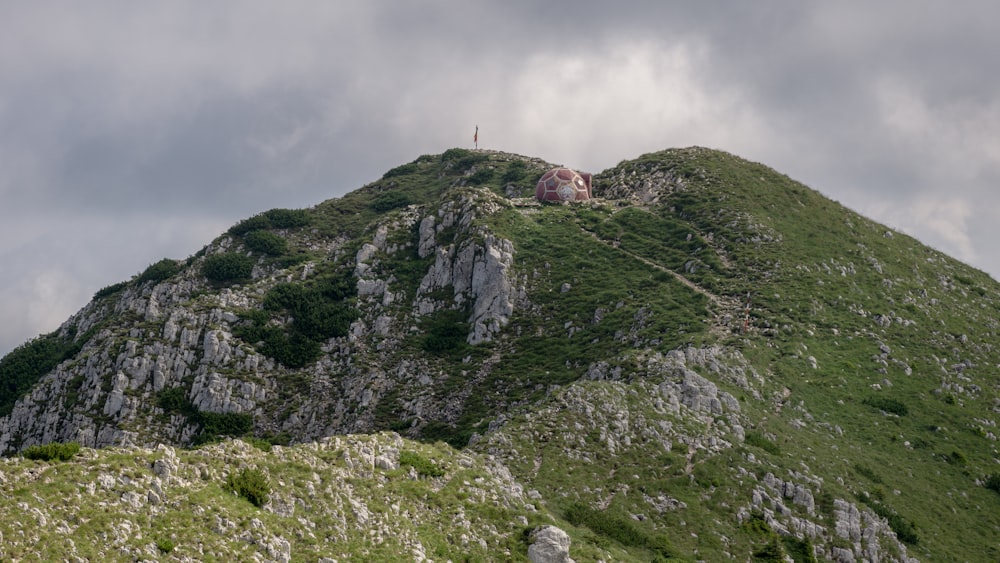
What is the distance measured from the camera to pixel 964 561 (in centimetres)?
Answer: 5344

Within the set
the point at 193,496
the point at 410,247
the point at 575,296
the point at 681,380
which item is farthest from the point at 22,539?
the point at 410,247

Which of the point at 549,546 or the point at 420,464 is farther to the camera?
the point at 420,464

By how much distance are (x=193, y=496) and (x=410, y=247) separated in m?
73.6

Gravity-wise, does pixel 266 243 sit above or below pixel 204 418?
above

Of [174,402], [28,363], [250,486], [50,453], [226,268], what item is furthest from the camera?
[226,268]

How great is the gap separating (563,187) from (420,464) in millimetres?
82876

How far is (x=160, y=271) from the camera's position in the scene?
400 feet

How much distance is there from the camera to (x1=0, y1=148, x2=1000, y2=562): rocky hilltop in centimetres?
3759

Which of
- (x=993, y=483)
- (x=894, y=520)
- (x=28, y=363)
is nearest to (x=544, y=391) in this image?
(x=894, y=520)

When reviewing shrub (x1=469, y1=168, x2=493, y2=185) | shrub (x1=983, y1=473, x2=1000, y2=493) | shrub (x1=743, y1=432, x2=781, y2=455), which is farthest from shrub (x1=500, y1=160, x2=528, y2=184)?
shrub (x1=983, y1=473, x2=1000, y2=493)

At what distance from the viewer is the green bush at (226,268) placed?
378 ft

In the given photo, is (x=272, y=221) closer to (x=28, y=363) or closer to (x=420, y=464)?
(x=28, y=363)

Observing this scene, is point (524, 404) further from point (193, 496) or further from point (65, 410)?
point (65, 410)

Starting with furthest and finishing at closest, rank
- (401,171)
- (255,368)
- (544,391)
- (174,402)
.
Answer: (401,171)
(255,368)
(174,402)
(544,391)
